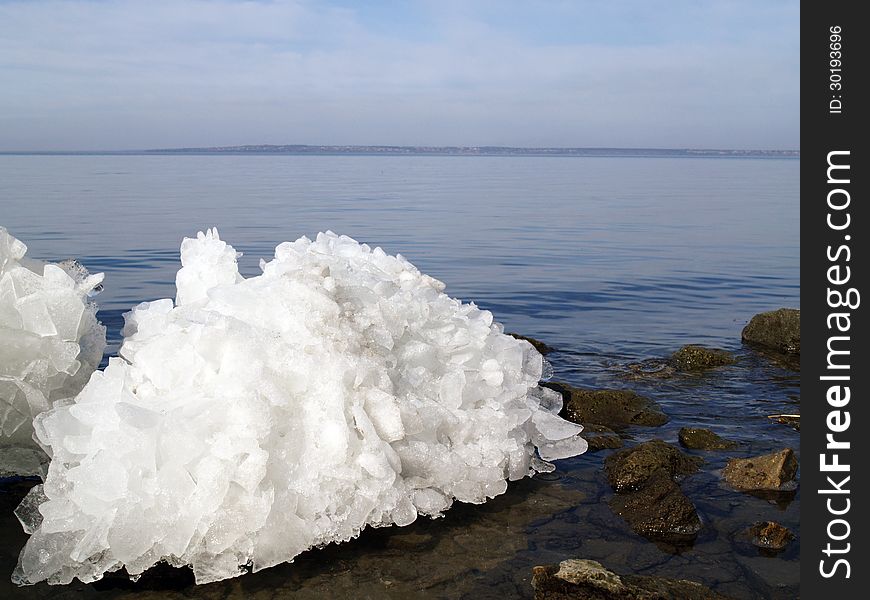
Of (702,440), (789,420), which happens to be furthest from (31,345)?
(789,420)

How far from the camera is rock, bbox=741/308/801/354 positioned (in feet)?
34.3

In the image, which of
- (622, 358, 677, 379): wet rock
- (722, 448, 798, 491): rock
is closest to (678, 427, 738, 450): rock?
(722, 448, 798, 491): rock

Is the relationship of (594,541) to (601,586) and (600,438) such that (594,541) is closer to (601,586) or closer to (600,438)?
(601,586)

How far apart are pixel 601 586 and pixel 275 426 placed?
7.13 feet

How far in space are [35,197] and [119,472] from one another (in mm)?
29536

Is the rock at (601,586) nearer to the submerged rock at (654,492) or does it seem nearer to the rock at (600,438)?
the submerged rock at (654,492)

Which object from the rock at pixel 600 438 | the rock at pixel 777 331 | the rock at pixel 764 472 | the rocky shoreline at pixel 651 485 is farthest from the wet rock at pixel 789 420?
the rock at pixel 777 331

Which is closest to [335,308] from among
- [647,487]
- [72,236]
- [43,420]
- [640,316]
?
[43,420]

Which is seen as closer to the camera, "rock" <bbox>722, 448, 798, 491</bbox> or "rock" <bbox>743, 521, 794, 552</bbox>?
"rock" <bbox>743, 521, 794, 552</bbox>

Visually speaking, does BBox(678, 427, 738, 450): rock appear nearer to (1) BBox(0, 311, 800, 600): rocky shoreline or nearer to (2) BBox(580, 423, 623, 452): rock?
(1) BBox(0, 311, 800, 600): rocky shoreline

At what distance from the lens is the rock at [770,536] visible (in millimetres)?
5180

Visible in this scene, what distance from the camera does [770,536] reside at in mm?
5219

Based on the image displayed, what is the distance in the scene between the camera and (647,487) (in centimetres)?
584

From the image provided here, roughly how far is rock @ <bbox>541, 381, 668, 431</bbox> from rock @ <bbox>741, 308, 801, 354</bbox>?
331 centimetres
